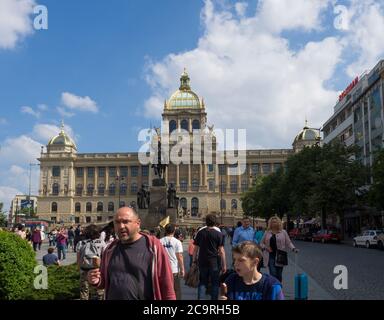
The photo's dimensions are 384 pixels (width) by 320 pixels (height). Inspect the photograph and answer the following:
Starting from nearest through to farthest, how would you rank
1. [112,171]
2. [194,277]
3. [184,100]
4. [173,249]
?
[173,249], [194,277], [112,171], [184,100]

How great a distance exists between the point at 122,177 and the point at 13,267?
4641 inches

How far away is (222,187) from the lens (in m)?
129

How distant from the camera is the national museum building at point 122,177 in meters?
129

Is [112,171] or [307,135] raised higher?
A: [307,135]

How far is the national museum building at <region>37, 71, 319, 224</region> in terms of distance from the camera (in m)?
129

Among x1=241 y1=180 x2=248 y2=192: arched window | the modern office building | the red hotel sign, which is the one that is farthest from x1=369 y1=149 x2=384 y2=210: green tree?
x1=241 y1=180 x2=248 y2=192: arched window

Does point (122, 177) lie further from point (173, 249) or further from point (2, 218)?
point (173, 249)

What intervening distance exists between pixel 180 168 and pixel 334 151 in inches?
3161

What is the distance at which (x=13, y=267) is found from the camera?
10922mm

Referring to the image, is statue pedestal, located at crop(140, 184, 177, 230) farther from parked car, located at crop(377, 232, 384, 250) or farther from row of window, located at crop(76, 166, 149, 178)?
row of window, located at crop(76, 166, 149, 178)

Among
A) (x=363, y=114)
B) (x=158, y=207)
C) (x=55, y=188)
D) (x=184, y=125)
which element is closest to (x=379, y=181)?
(x=158, y=207)

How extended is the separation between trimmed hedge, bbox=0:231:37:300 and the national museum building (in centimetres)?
11541

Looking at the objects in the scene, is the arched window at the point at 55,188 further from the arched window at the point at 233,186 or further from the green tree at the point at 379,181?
the green tree at the point at 379,181
